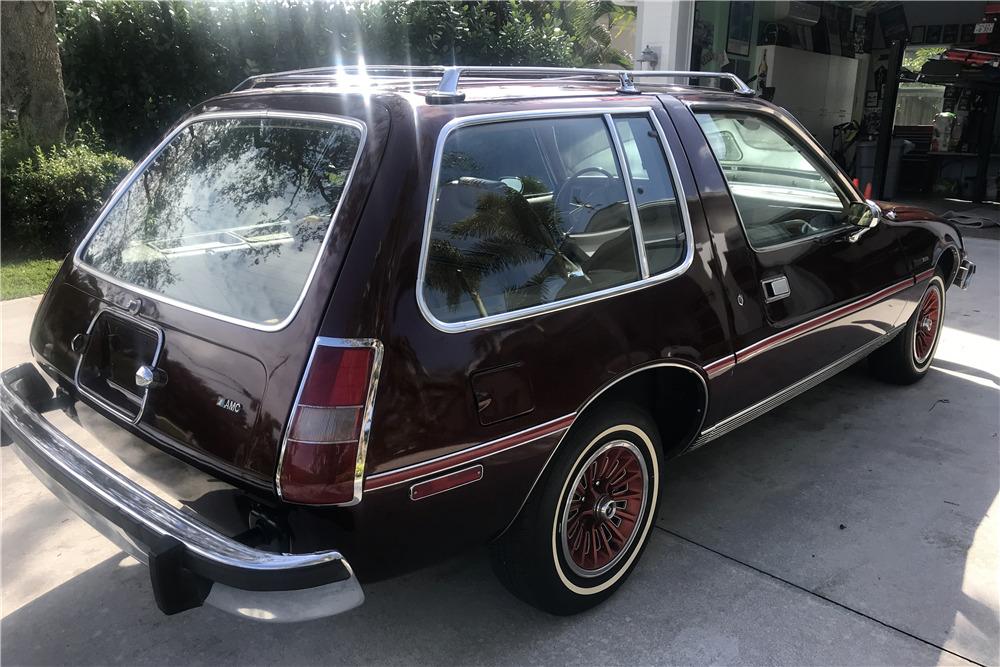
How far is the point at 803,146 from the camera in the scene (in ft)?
12.1

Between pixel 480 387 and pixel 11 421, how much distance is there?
173cm

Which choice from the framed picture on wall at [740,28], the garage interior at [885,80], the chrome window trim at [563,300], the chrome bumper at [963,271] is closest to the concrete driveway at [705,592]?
the chrome window trim at [563,300]

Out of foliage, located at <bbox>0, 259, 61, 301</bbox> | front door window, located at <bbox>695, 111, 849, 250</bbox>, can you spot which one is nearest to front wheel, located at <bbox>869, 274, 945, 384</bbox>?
front door window, located at <bbox>695, 111, 849, 250</bbox>

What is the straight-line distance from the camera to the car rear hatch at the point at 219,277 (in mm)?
2072

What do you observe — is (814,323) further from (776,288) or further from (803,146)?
(803,146)

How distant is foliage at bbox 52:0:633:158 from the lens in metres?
9.30

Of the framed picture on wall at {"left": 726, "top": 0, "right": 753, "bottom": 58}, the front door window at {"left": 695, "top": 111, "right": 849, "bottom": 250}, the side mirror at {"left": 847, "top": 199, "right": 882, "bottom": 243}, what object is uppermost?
the framed picture on wall at {"left": 726, "top": 0, "right": 753, "bottom": 58}

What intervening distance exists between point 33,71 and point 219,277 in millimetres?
7558

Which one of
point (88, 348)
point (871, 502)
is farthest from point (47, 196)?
point (871, 502)

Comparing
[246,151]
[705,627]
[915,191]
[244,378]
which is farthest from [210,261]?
[915,191]

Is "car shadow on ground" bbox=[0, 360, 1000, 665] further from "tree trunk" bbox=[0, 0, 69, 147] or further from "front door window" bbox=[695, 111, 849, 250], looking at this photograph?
"tree trunk" bbox=[0, 0, 69, 147]

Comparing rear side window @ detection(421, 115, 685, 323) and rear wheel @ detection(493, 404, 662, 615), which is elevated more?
rear side window @ detection(421, 115, 685, 323)

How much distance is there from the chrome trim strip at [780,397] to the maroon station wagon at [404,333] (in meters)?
0.03

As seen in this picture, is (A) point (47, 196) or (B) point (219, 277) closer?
(B) point (219, 277)
